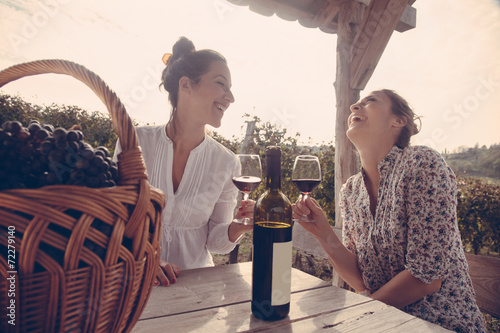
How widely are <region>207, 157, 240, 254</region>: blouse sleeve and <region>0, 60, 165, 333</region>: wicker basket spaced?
1264 mm

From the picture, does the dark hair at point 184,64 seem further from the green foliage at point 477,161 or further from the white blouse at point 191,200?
the green foliage at point 477,161

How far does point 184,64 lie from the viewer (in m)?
2.26

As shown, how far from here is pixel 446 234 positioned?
1469 mm

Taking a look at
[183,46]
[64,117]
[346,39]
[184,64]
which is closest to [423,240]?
[184,64]

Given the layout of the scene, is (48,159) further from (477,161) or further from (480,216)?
(477,161)

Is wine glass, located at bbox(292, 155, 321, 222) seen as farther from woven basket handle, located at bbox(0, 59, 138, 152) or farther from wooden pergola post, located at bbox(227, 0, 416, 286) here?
wooden pergola post, located at bbox(227, 0, 416, 286)

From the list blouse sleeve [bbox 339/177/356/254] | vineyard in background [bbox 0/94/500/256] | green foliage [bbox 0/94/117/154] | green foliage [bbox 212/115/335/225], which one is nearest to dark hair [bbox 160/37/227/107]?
blouse sleeve [bbox 339/177/356/254]

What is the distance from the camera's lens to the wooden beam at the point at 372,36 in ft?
8.64

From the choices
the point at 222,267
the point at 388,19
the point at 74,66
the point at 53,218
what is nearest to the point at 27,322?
the point at 53,218

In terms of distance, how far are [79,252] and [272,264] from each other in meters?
0.56

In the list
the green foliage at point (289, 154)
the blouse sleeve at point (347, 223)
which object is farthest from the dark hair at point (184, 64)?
the green foliage at point (289, 154)

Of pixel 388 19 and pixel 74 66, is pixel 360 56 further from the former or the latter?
pixel 74 66

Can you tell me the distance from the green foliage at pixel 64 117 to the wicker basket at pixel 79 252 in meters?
5.91

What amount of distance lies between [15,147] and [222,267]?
114 centimetres
